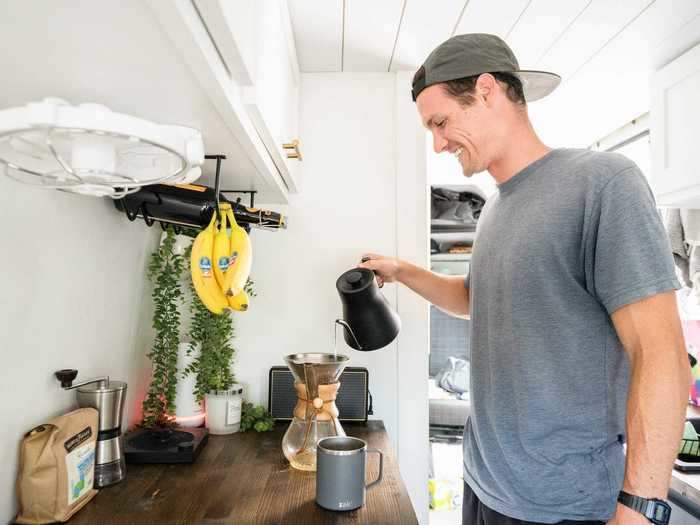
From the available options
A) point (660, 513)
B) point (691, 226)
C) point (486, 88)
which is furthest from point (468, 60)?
point (691, 226)

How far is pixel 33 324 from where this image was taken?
0.95 m

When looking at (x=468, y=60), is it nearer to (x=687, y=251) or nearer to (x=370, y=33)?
(x=370, y=33)

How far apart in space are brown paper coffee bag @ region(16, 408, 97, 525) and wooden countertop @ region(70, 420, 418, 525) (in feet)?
0.15

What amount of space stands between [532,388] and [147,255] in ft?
3.82

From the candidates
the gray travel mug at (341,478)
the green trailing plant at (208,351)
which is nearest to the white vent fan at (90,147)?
the gray travel mug at (341,478)

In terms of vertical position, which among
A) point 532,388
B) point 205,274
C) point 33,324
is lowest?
point 532,388

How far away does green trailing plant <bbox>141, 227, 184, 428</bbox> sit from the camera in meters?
1.34

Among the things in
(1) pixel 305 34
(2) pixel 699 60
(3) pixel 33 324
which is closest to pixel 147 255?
(3) pixel 33 324

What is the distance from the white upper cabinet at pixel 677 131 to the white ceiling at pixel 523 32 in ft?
0.30

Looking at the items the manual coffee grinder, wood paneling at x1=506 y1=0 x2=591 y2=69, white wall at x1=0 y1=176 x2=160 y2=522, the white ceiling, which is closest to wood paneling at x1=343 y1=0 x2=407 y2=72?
the white ceiling

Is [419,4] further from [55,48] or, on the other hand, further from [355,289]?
[55,48]

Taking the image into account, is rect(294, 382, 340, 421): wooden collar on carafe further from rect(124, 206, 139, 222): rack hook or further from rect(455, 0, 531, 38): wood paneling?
rect(455, 0, 531, 38): wood paneling

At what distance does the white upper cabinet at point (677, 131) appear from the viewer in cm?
163

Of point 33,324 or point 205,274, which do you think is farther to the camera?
point 205,274
